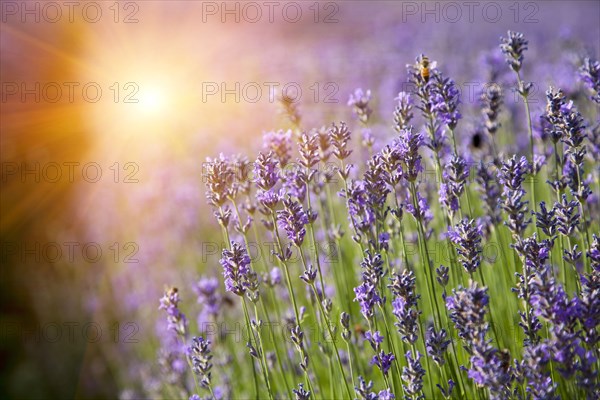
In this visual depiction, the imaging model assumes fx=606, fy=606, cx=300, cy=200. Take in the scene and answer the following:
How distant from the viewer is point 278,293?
4477 mm

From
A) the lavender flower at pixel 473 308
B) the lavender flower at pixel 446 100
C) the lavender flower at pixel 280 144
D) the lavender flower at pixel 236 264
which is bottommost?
the lavender flower at pixel 473 308

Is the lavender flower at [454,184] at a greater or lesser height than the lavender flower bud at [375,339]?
greater

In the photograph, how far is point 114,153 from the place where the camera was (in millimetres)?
8938

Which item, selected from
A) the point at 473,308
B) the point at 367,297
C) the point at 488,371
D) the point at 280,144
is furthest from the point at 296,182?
the point at 488,371

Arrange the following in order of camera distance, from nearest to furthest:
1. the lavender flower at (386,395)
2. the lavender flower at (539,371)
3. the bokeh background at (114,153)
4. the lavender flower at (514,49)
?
the lavender flower at (539,371) → the lavender flower at (386,395) → the lavender flower at (514,49) → the bokeh background at (114,153)

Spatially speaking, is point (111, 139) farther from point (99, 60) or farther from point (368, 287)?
point (368, 287)

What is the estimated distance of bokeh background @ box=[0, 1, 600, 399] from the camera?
5.50 meters

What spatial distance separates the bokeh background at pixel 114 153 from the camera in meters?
5.50

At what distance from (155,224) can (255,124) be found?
2.80m

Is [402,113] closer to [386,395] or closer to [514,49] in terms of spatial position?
[514,49]

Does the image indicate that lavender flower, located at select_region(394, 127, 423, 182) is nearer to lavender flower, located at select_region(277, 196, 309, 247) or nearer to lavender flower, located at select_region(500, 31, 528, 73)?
lavender flower, located at select_region(277, 196, 309, 247)

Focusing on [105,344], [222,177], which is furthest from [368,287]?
[105,344]

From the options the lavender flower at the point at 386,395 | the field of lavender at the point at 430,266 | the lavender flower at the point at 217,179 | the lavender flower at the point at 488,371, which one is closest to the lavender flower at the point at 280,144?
the field of lavender at the point at 430,266

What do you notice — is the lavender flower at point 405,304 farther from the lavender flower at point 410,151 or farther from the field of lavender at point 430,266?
the lavender flower at point 410,151
